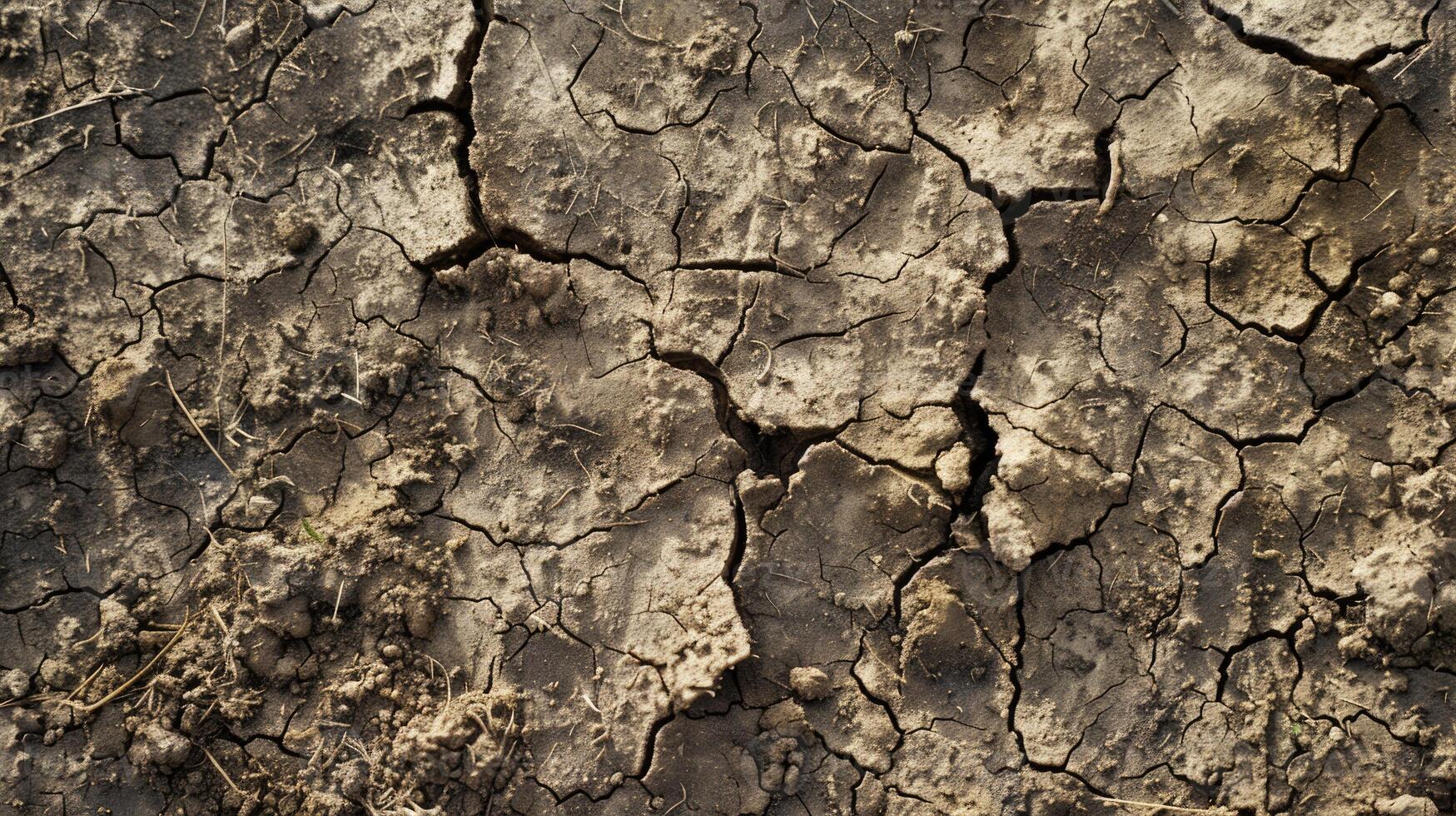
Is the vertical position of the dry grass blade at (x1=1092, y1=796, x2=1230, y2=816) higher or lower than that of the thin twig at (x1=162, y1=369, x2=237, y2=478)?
higher

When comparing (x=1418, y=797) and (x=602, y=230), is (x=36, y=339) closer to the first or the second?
(x=602, y=230)

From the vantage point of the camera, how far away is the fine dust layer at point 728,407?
297 centimetres

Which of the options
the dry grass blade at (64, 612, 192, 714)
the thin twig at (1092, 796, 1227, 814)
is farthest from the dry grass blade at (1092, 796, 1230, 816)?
the dry grass blade at (64, 612, 192, 714)

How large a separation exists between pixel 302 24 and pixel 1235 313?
350cm

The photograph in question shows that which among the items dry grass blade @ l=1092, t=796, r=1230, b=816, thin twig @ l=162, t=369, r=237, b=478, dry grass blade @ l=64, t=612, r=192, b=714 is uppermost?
dry grass blade @ l=1092, t=796, r=1230, b=816

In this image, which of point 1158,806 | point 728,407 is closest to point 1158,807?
point 1158,806

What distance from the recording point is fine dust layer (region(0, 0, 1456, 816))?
2.97m

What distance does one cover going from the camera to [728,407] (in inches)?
125

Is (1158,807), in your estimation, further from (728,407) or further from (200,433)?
(200,433)

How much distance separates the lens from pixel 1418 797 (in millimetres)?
2850

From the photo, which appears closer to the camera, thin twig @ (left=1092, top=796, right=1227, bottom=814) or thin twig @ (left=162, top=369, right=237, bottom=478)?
thin twig @ (left=1092, top=796, right=1227, bottom=814)

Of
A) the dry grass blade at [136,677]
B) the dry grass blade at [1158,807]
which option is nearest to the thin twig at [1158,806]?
the dry grass blade at [1158,807]

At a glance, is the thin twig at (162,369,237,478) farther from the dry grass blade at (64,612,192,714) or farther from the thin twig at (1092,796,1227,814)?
the thin twig at (1092,796,1227,814)

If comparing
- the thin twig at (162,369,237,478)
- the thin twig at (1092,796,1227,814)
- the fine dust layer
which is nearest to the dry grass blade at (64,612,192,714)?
the fine dust layer
